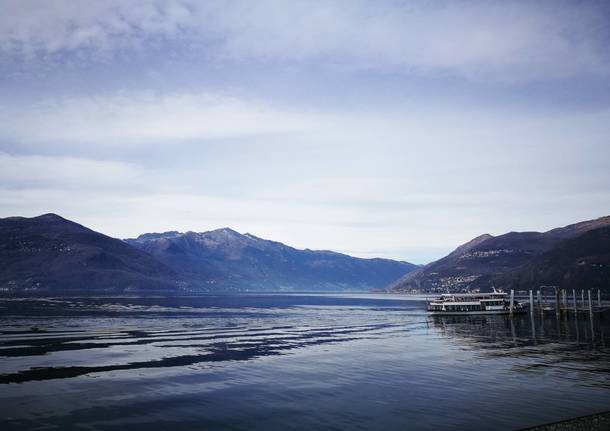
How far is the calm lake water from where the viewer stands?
107ft

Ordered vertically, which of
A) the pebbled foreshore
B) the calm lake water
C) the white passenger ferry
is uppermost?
the pebbled foreshore

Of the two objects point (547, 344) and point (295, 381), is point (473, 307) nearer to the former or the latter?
point (547, 344)

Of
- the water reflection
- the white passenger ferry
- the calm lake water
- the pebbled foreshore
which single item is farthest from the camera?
the white passenger ferry

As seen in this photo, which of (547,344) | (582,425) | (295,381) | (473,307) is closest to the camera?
(582,425)

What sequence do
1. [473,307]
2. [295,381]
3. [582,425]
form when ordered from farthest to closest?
[473,307] < [295,381] < [582,425]

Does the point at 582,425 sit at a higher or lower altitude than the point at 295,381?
higher

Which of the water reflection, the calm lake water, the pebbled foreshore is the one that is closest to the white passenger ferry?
the water reflection

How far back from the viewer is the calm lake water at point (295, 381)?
3259cm

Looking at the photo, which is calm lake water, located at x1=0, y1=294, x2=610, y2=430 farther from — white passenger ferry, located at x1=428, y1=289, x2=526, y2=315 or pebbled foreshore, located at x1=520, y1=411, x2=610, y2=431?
white passenger ferry, located at x1=428, y1=289, x2=526, y2=315

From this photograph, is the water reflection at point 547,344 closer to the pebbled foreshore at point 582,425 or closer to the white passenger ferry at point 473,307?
the pebbled foreshore at point 582,425

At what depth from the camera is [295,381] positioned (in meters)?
46.2

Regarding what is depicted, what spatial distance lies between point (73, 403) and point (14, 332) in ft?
197

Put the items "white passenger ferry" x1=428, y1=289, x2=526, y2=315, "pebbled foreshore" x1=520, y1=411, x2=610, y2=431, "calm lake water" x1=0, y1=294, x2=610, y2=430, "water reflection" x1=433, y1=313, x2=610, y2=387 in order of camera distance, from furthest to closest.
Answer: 1. "white passenger ferry" x1=428, y1=289, x2=526, y2=315
2. "water reflection" x1=433, y1=313, x2=610, y2=387
3. "calm lake water" x1=0, y1=294, x2=610, y2=430
4. "pebbled foreshore" x1=520, y1=411, x2=610, y2=431

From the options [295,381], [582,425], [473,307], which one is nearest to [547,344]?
[295,381]
